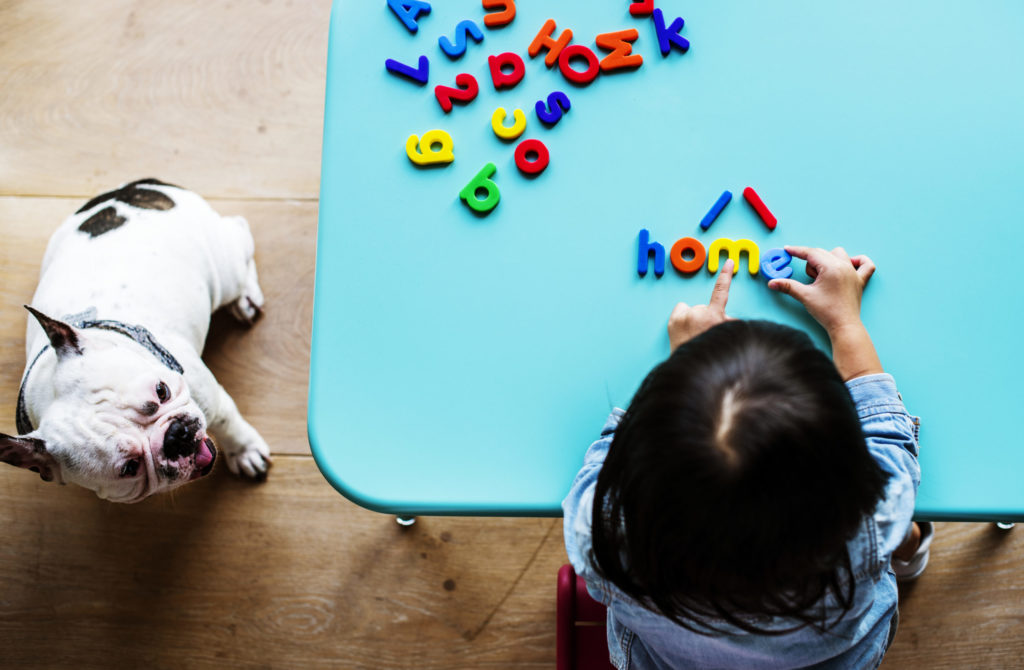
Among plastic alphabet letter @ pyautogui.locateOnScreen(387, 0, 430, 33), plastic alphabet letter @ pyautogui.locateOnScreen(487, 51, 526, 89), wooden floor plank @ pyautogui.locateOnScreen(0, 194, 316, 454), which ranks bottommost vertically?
wooden floor plank @ pyautogui.locateOnScreen(0, 194, 316, 454)

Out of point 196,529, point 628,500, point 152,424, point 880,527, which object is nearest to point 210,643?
point 196,529

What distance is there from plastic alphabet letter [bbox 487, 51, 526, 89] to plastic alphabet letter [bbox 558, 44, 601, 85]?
5 centimetres

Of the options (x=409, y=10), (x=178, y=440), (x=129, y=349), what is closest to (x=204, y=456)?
(x=178, y=440)

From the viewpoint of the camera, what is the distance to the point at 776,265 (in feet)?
2.75

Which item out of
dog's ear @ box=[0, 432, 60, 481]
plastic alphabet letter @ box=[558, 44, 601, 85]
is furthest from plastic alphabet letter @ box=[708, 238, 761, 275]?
dog's ear @ box=[0, 432, 60, 481]

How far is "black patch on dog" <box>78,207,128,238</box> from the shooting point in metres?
1.16

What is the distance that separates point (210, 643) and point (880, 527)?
1.26 metres

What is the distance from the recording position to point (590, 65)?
0.92 metres

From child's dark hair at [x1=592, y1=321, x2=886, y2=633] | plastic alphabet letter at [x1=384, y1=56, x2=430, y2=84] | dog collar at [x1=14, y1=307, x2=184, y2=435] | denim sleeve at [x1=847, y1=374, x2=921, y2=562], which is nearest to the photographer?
child's dark hair at [x1=592, y1=321, x2=886, y2=633]

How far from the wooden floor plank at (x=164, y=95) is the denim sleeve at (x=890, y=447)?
1237 mm

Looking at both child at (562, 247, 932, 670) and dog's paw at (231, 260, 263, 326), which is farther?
dog's paw at (231, 260, 263, 326)

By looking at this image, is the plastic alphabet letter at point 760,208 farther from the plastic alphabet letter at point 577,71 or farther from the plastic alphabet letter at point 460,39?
the plastic alphabet letter at point 460,39

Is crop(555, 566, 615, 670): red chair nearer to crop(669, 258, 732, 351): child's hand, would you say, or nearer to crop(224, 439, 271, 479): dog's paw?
crop(669, 258, 732, 351): child's hand

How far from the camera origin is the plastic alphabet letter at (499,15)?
93 cm
